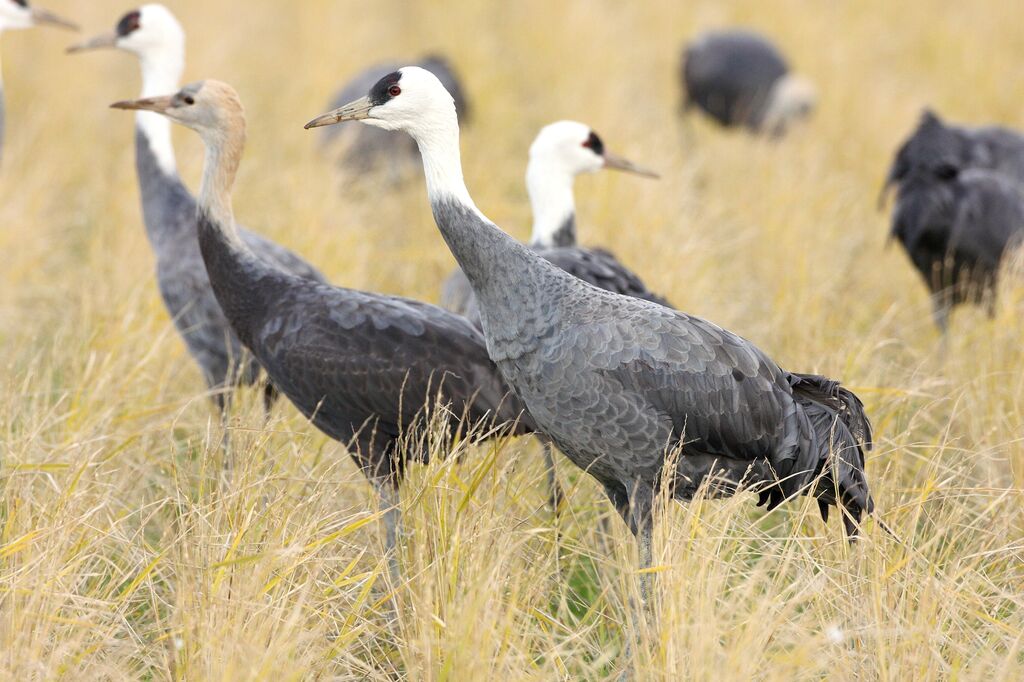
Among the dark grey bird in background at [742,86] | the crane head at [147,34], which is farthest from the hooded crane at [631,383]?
the dark grey bird in background at [742,86]

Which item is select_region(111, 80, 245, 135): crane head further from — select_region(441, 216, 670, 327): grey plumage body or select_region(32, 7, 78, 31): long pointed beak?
select_region(32, 7, 78, 31): long pointed beak

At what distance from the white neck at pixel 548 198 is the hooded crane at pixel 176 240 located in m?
1.03

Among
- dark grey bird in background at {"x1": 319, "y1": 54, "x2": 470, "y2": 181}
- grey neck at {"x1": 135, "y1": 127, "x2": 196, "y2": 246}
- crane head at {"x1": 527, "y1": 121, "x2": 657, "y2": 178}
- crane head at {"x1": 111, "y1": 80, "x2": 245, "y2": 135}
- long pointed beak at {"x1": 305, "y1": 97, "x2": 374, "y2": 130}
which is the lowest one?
dark grey bird in background at {"x1": 319, "y1": 54, "x2": 470, "y2": 181}

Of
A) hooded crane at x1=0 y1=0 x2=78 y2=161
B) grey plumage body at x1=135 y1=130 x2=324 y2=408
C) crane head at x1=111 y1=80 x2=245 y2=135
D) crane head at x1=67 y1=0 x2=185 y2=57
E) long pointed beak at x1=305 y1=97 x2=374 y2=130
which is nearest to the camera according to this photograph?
long pointed beak at x1=305 y1=97 x2=374 y2=130

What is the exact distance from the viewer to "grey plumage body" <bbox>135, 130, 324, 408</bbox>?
197 inches

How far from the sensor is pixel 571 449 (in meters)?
3.37

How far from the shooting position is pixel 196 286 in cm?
508

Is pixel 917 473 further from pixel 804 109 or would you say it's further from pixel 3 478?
pixel 804 109

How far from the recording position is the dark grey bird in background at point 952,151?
6.24m

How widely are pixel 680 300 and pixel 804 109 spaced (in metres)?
5.24

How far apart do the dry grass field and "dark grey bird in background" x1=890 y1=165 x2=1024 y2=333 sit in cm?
19

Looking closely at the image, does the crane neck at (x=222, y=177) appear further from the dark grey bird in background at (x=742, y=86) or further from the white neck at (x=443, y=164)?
the dark grey bird in background at (x=742, y=86)

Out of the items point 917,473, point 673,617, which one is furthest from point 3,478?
point 917,473

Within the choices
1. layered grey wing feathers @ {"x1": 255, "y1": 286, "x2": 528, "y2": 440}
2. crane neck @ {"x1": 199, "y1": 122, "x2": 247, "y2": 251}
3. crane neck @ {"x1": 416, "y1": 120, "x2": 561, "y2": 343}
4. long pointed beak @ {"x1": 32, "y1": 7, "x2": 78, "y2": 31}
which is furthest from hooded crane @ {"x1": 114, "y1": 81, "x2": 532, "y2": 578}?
long pointed beak @ {"x1": 32, "y1": 7, "x2": 78, "y2": 31}
